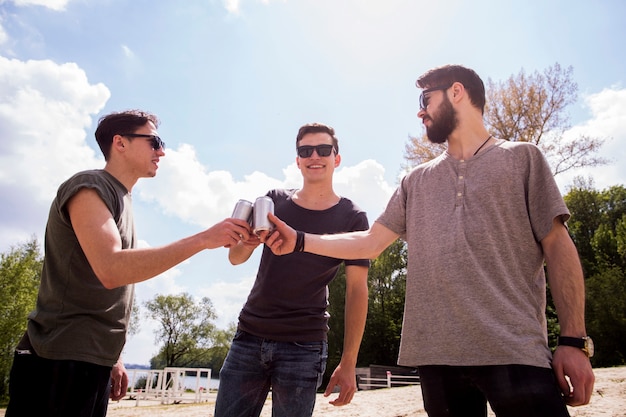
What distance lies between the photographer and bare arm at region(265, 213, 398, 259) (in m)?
3.00

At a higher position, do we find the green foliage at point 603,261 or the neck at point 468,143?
the green foliage at point 603,261

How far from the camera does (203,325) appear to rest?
72.6 metres

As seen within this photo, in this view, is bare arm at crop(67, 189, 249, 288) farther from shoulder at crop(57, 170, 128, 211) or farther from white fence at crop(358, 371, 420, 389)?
white fence at crop(358, 371, 420, 389)

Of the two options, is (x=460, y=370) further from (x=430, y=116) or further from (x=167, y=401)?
(x=167, y=401)

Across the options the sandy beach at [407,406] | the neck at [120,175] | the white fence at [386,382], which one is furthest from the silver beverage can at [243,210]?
the white fence at [386,382]

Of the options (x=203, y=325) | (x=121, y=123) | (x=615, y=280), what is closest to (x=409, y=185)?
(x=121, y=123)

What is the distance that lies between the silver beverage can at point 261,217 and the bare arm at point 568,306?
175 cm

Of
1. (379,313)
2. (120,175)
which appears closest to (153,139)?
(120,175)

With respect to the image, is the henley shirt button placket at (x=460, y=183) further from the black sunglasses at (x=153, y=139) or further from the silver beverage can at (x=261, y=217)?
the black sunglasses at (x=153, y=139)

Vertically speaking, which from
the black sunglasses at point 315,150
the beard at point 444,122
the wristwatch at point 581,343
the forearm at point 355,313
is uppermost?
the black sunglasses at point 315,150

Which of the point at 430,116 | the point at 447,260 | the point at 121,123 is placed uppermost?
the point at 121,123

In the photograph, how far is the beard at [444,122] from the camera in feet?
9.36

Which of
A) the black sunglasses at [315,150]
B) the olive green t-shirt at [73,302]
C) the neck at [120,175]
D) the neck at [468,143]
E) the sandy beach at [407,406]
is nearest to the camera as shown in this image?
the olive green t-shirt at [73,302]

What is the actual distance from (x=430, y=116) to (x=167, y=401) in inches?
852
